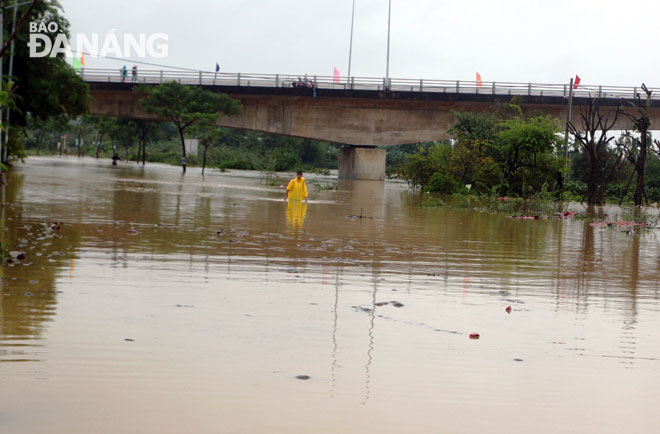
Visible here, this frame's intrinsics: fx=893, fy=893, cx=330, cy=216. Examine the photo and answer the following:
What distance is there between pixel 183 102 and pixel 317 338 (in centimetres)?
5810

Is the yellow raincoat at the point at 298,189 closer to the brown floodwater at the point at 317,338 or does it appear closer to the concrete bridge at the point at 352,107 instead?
the brown floodwater at the point at 317,338

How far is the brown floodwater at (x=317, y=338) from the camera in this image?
4777 mm

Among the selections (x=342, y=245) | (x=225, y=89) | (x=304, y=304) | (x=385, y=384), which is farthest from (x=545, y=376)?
(x=225, y=89)

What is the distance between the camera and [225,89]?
6588cm

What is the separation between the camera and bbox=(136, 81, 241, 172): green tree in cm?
6294

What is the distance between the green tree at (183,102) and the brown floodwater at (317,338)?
49462 mm

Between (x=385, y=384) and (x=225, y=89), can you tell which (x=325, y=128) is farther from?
(x=385, y=384)

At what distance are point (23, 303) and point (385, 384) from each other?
3.63m

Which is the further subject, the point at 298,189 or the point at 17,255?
the point at 298,189

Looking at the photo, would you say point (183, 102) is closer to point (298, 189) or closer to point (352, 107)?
point (352, 107)

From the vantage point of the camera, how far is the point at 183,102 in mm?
63125

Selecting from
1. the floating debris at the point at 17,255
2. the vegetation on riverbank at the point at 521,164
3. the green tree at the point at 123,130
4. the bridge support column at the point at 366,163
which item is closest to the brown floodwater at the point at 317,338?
the floating debris at the point at 17,255

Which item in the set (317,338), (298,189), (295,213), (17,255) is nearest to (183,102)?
(298,189)

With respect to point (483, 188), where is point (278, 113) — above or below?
above
